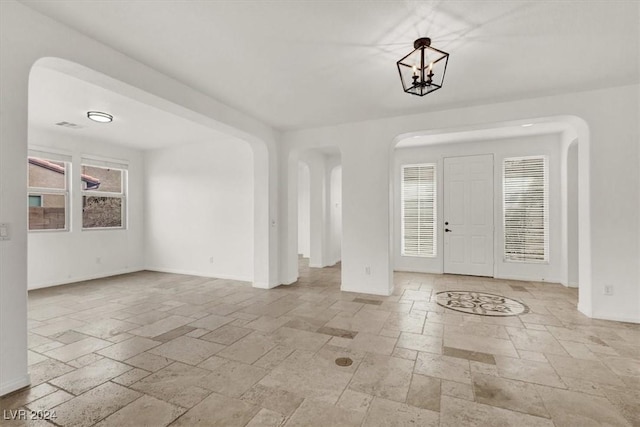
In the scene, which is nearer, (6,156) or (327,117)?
(6,156)

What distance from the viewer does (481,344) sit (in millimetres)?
2951

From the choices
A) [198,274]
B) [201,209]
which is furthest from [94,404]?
[201,209]

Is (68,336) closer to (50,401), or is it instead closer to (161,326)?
(161,326)

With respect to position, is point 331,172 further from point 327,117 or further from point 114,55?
point 114,55

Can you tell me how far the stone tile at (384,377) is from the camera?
2.15 meters

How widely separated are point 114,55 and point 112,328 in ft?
9.28

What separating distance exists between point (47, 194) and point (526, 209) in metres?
8.83

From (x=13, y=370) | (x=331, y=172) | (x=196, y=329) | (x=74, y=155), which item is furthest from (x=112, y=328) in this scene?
(x=331, y=172)

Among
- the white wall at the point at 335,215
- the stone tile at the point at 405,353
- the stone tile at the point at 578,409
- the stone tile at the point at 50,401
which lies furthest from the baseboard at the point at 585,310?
the stone tile at the point at 50,401

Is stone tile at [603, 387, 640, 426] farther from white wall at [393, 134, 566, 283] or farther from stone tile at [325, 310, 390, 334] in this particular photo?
white wall at [393, 134, 566, 283]

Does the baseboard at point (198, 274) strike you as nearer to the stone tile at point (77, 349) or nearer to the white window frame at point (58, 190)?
the white window frame at point (58, 190)

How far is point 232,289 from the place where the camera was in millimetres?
5105

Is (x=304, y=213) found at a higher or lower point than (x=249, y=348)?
higher

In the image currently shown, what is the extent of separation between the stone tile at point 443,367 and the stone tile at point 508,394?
0.10m
